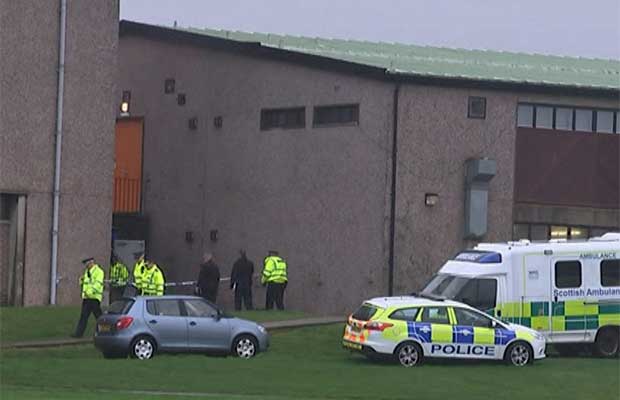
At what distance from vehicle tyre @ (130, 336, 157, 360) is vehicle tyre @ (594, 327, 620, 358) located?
9.51m

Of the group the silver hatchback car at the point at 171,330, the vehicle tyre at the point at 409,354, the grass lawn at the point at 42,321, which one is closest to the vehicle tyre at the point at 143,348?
the silver hatchback car at the point at 171,330

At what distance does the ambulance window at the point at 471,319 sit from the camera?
30.3 m

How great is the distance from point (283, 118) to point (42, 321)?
11.3 meters

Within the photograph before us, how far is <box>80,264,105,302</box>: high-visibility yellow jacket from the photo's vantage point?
33500 mm

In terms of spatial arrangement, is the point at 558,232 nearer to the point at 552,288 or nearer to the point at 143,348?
the point at 552,288

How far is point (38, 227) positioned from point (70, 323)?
10.7 feet

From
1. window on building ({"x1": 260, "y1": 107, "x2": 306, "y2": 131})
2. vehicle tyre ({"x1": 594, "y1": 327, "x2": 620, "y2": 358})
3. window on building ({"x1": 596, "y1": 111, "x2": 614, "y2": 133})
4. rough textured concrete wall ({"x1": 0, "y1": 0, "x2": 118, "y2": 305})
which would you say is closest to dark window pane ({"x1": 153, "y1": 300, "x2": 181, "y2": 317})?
rough textured concrete wall ({"x1": 0, "y1": 0, "x2": 118, "y2": 305})

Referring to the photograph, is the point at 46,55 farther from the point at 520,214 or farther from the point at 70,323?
the point at 520,214

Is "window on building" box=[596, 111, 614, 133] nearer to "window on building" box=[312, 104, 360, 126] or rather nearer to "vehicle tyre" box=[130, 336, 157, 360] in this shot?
"window on building" box=[312, 104, 360, 126]

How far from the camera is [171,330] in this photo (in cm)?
3027

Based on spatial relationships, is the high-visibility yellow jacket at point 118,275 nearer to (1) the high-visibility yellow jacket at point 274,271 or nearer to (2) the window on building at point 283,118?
(1) the high-visibility yellow jacket at point 274,271

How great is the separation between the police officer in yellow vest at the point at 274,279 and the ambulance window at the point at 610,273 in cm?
917

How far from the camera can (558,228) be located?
42.7 m

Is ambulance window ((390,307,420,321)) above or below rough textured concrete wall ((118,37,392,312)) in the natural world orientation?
below
